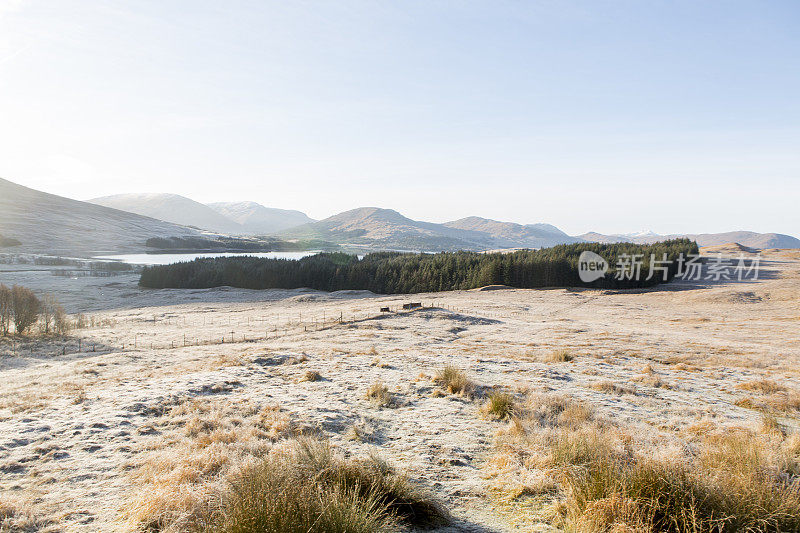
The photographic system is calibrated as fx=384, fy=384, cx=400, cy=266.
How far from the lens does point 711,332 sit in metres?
33.5

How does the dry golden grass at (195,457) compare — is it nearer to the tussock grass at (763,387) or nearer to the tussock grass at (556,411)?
the tussock grass at (556,411)

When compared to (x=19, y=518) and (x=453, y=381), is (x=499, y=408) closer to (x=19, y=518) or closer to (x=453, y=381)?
(x=453, y=381)

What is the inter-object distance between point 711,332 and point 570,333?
13.3m

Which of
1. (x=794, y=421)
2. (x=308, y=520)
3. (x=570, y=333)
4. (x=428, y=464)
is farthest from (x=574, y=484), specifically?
(x=570, y=333)

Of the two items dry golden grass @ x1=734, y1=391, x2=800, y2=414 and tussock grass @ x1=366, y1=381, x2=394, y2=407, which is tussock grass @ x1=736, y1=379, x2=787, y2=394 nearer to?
dry golden grass @ x1=734, y1=391, x2=800, y2=414

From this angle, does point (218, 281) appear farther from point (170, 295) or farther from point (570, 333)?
point (570, 333)

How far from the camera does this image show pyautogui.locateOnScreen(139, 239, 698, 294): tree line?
7950cm

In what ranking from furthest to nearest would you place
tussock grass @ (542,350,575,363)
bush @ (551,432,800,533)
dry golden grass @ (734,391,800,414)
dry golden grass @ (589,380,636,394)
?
tussock grass @ (542,350,575,363)
dry golden grass @ (589,380,636,394)
dry golden grass @ (734,391,800,414)
bush @ (551,432,800,533)

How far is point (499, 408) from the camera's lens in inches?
425

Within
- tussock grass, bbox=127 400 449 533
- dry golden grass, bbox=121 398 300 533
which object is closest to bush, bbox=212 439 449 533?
tussock grass, bbox=127 400 449 533

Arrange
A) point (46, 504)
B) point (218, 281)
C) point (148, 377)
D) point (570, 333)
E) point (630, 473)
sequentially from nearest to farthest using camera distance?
point (630, 473) → point (46, 504) → point (148, 377) → point (570, 333) → point (218, 281)

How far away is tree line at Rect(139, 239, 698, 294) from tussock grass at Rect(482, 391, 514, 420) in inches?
2777

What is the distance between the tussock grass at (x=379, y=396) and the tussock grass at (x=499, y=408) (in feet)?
9.82

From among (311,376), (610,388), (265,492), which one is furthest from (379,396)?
(610,388)
